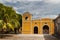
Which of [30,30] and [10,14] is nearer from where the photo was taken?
[10,14]

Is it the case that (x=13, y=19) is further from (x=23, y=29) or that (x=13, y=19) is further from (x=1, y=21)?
(x=23, y=29)

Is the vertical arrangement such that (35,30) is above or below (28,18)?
below

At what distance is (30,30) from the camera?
52969mm

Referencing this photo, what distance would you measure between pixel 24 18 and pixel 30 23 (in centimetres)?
250

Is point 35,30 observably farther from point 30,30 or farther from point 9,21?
point 9,21

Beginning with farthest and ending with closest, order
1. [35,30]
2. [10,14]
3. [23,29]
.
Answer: [35,30]
[23,29]
[10,14]

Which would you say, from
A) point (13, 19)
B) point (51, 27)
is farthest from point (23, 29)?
point (13, 19)

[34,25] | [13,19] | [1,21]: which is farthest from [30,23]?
[1,21]

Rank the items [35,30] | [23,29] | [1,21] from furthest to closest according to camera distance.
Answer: [35,30]
[23,29]
[1,21]

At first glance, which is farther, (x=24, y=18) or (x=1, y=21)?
(x=24, y=18)

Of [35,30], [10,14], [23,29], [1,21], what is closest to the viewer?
[1,21]

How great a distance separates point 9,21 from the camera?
34.2 m

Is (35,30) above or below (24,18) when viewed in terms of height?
below

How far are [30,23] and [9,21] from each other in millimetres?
19485
